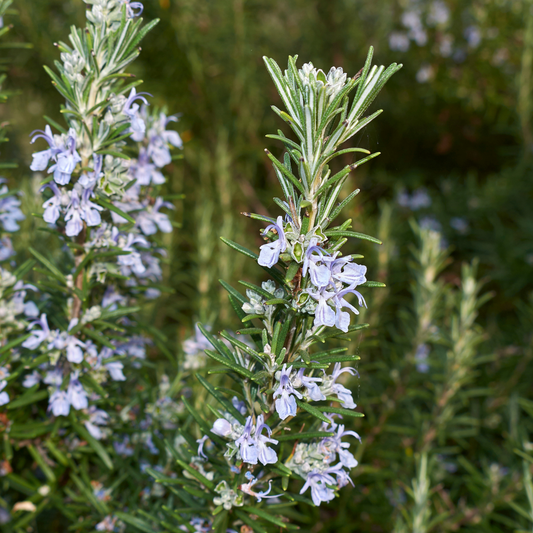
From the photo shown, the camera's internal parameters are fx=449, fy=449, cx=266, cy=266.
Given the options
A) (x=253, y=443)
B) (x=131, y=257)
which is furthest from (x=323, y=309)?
(x=131, y=257)

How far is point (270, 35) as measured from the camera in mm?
2707

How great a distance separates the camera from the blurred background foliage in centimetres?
142

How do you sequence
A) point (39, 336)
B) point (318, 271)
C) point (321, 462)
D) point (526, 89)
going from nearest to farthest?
point (318, 271) < point (321, 462) < point (39, 336) < point (526, 89)

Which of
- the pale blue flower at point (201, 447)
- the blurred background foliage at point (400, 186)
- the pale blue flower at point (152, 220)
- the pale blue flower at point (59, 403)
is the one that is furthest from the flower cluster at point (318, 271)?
the blurred background foliage at point (400, 186)

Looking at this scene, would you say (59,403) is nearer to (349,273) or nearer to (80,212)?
(80,212)

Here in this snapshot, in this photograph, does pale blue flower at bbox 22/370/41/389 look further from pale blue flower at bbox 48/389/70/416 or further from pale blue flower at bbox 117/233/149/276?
pale blue flower at bbox 117/233/149/276

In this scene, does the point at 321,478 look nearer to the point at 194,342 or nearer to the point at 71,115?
the point at 194,342

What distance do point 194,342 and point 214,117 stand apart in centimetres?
166

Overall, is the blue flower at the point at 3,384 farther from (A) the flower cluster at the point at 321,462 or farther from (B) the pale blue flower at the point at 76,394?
(A) the flower cluster at the point at 321,462

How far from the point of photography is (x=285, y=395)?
22.4 inches

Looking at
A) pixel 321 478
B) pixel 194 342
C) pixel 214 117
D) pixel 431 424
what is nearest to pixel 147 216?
pixel 194 342

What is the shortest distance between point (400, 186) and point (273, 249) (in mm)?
1975

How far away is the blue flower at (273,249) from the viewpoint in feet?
1.77

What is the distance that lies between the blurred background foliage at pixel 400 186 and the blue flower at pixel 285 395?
1.99ft
